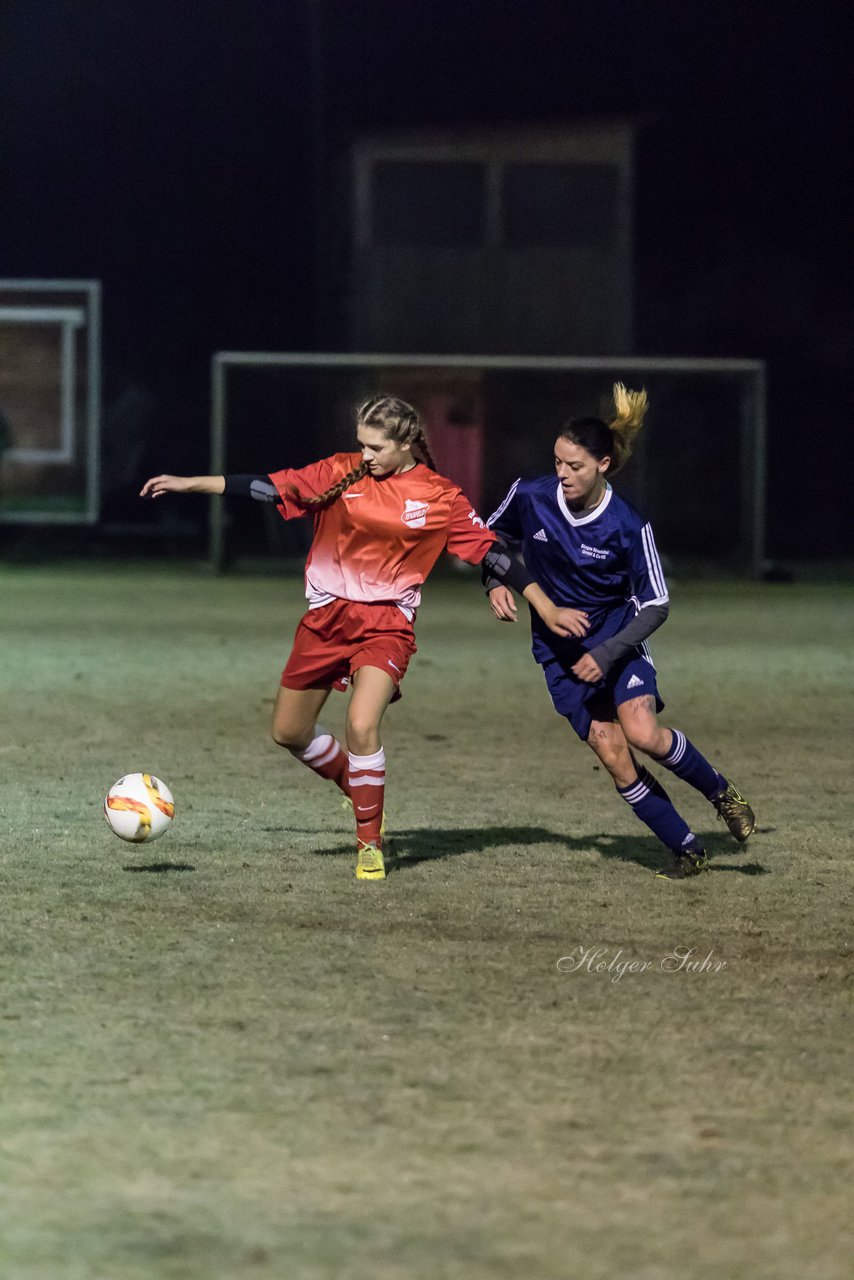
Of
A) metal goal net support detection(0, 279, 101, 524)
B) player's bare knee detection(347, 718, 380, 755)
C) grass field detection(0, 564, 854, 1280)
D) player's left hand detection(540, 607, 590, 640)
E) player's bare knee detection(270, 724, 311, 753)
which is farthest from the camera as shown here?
metal goal net support detection(0, 279, 101, 524)

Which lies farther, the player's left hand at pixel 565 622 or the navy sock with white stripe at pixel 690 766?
the navy sock with white stripe at pixel 690 766

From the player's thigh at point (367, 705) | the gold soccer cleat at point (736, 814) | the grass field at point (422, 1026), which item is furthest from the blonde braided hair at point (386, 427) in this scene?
the gold soccer cleat at point (736, 814)

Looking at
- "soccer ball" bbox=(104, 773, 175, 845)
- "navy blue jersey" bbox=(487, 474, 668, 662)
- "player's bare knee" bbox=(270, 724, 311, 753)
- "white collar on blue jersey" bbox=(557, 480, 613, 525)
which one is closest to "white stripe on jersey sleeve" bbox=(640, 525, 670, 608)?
"navy blue jersey" bbox=(487, 474, 668, 662)

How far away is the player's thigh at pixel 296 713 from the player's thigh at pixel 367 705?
0.90 feet

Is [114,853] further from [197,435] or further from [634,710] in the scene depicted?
[197,435]

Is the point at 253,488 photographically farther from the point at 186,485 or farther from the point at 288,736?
the point at 288,736

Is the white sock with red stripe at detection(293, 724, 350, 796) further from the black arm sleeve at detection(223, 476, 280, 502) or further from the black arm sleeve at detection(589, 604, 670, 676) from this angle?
the black arm sleeve at detection(589, 604, 670, 676)

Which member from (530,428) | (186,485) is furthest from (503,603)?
(530,428)

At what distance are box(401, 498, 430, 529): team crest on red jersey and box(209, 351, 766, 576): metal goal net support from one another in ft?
51.5

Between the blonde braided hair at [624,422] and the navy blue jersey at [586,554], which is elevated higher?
the blonde braided hair at [624,422]

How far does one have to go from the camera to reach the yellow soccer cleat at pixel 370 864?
6219 mm

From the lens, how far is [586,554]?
6.29 metres

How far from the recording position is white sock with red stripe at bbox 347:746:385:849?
20.5ft

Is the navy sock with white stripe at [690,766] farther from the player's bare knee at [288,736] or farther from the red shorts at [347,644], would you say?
the player's bare knee at [288,736]
